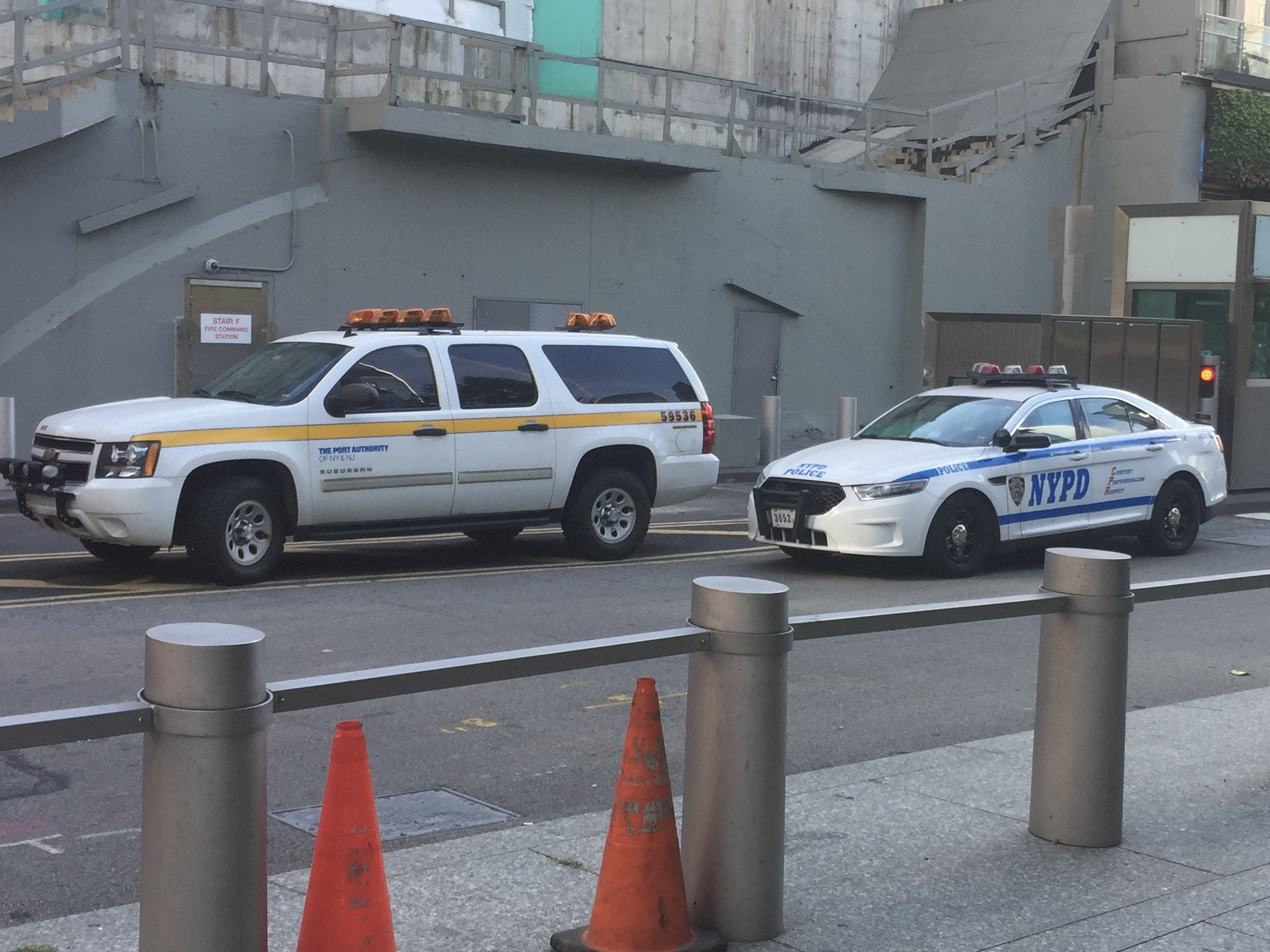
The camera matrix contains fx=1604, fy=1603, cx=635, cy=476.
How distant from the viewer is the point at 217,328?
20.8 meters

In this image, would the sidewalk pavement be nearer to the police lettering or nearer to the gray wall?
the police lettering

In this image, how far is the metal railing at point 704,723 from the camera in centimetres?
333

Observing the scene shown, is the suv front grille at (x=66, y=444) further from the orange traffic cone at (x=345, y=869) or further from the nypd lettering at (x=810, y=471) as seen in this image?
the orange traffic cone at (x=345, y=869)

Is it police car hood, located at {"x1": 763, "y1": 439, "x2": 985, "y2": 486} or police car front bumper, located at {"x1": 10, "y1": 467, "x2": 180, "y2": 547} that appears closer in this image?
police car front bumper, located at {"x1": 10, "y1": 467, "x2": 180, "y2": 547}

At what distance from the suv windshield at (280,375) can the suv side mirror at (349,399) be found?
17 cm

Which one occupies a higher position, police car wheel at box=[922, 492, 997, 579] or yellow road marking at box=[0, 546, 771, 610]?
police car wheel at box=[922, 492, 997, 579]

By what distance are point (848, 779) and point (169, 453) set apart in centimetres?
634

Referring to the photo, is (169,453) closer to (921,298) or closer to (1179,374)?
(1179,374)

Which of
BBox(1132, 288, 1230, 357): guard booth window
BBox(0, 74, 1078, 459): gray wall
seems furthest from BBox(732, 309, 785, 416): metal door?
BBox(1132, 288, 1230, 357): guard booth window

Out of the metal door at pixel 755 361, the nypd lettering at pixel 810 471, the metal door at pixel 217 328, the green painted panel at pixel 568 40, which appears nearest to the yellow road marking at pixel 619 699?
the nypd lettering at pixel 810 471

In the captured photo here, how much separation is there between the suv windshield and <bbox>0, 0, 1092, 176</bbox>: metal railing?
7529 millimetres

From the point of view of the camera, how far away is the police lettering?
13.3m

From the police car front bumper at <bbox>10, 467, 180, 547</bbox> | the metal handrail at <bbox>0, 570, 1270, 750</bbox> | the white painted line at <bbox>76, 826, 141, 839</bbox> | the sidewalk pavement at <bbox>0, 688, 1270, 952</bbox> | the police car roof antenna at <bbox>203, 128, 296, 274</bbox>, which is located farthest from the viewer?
the police car roof antenna at <bbox>203, 128, 296, 274</bbox>

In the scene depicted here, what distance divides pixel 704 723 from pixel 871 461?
8.56 m
